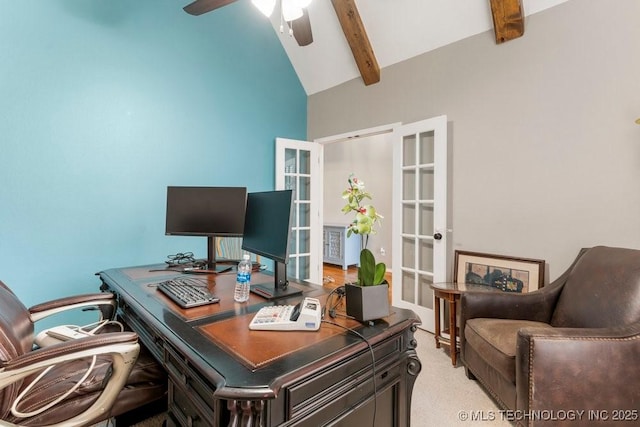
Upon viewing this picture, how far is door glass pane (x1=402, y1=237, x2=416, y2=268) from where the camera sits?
3250 mm

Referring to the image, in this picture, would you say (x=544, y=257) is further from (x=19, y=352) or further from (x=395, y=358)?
(x=19, y=352)

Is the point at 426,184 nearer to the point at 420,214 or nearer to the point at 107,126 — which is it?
the point at 420,214

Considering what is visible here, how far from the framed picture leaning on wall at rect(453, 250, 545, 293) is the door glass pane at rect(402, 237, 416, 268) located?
1.63ft

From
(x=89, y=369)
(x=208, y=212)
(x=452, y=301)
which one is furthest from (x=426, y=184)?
(x=89, y=369)

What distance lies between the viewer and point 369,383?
1.07m

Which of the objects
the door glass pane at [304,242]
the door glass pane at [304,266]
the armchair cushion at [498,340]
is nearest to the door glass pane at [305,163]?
the door glass pane at [304,242]

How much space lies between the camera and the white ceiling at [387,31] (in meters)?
2.68

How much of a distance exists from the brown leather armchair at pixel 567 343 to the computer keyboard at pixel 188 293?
1.50 m

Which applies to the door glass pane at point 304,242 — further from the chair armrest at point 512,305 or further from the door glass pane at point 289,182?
the chair armrest at point 512,305

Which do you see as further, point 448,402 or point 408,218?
point 408,218

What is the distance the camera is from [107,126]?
8.80ft

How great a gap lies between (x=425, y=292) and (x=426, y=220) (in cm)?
74

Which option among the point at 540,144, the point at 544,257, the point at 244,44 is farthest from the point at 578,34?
the point at 244,44

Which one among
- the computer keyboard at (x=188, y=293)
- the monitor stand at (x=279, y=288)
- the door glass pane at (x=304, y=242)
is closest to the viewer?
the computer keyboard at (x=188, y=293)
